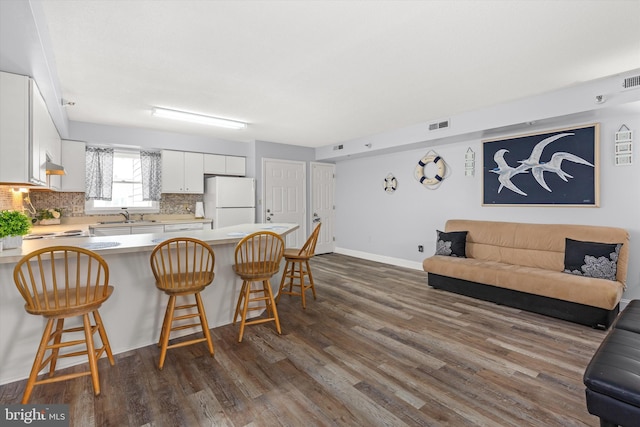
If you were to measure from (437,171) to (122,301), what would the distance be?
4.76 m

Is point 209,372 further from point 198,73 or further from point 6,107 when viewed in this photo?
point 198,73

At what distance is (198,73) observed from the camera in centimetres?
299

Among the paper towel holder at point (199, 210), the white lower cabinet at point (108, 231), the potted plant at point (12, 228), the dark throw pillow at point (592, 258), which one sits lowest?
the dark throw pillow at point (592, 258)

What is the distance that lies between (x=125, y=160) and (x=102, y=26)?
3.69 m

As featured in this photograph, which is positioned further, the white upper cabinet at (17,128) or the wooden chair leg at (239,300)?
the wooden chair leg at (239,300)

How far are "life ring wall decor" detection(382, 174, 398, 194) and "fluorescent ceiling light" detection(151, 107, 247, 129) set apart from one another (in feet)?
9.50

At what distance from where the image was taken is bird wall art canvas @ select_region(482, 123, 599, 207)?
3664 mm

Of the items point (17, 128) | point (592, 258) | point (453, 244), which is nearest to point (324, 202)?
point (453, 244)

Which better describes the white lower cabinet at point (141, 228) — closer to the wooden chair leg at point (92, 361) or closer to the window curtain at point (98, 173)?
the window curtain at point (98, 173)

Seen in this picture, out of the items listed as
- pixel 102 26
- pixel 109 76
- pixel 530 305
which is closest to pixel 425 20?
pixel 102 26

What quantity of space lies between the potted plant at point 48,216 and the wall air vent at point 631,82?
7.35 meters

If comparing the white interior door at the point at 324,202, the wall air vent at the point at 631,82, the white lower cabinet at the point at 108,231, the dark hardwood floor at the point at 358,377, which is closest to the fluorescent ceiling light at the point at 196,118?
the white lower cabinet at the point at 108,231

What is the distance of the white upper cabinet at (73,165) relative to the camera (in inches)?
179

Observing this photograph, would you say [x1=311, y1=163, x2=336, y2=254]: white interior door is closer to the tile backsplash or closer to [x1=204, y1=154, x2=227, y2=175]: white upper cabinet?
[x1=204, y1=154, x2=227, y2=175]: white upper cabinet
